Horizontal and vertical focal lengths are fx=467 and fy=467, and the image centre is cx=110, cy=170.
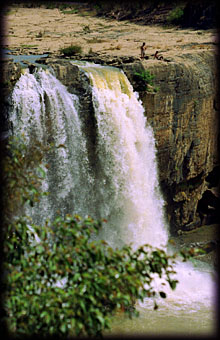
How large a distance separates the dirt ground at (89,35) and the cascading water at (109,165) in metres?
4.06

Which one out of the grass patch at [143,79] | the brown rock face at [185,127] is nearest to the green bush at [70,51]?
the brown rock face at [185,127]

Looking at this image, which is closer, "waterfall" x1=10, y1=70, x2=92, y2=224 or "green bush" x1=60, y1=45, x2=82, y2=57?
"waterfall" x1=10, y1=70, x2=92, y2=224

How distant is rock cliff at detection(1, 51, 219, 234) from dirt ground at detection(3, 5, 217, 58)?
1.78m

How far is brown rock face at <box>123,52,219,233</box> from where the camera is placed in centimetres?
1434

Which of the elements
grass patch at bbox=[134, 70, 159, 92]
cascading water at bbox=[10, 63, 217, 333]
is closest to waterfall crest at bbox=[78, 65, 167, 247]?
cascading water at bbox=[10, 63, 217, 333]

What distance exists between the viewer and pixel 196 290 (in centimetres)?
1306

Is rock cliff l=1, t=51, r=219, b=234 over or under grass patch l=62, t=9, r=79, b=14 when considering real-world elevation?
under

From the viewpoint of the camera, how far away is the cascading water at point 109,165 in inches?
452

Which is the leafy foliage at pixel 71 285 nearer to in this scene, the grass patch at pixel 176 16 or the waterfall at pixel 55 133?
the waterfall at pixel 55 133

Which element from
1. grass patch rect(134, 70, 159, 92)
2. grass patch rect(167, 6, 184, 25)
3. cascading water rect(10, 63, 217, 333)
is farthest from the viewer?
grass patch rect(167, 6, 184, 25)

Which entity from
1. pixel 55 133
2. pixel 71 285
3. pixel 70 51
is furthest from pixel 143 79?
pixel 71 285

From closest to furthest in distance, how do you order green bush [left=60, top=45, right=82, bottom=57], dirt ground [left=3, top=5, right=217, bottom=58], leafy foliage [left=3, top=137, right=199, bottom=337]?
1. leafy foliage [left=3, top=137, right=199, bottom=337]
2. green bush [left=60, top=45, right=82, bottom=57]
3. dirt ground [left=3, top=5, right=217, bottom=58]

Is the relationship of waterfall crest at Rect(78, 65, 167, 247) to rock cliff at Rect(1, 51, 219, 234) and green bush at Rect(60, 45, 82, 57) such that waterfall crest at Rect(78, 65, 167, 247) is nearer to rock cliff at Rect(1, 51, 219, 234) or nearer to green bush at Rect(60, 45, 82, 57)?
rock cliff at Rect(1, 51, 219, 234)

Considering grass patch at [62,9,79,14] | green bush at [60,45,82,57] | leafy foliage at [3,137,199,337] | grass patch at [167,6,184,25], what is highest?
grass patch at [62,9,79,14]
